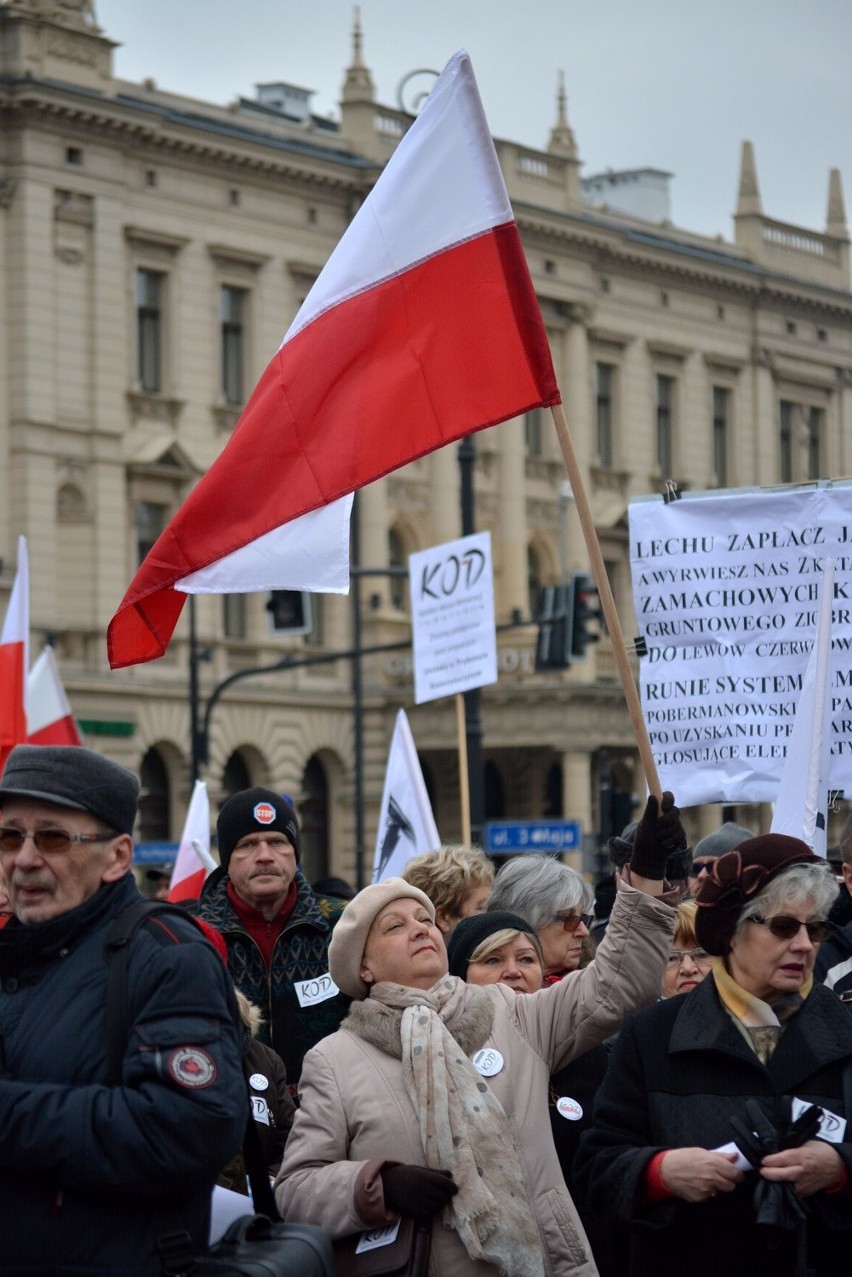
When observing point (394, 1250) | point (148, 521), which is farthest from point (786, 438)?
point (394, 1250)

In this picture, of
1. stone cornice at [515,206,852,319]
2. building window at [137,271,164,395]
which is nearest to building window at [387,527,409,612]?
stone cornice at [515,206,852,319]

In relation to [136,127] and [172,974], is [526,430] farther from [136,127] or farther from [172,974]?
[172,974]

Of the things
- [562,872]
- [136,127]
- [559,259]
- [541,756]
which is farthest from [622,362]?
[562,872]

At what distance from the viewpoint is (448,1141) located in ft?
17.0

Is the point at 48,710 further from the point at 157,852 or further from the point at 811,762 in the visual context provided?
the point at 157,852

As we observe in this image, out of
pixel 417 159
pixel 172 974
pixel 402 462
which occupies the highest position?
pixel 417 159

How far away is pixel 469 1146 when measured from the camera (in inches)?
205

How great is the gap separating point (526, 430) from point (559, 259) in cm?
342

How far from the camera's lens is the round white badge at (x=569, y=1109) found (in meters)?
6.18

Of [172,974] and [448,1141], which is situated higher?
[172,974]

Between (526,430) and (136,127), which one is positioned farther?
(526,430)

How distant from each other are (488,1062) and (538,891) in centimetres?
141

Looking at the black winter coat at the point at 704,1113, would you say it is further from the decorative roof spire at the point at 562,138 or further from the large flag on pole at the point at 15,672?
the decorative roof spire at the point at 562,138

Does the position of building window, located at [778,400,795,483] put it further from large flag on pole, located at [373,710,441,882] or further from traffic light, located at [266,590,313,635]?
large flag on pole, located at [373,710,441,882]
